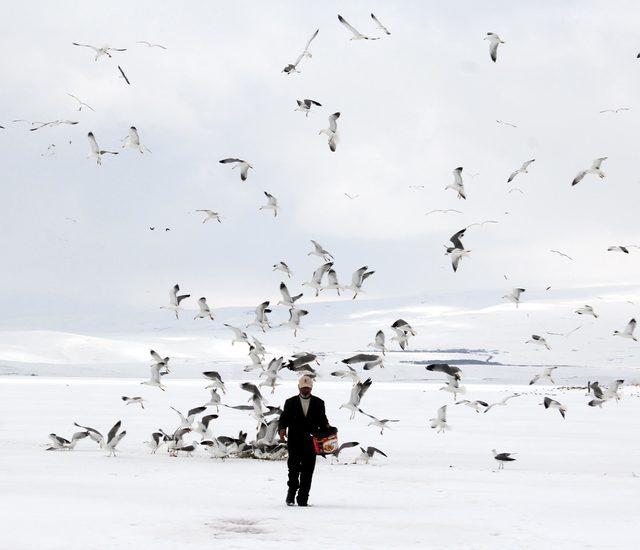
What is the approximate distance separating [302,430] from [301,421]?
11 cm

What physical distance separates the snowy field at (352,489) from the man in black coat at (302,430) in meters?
0.46

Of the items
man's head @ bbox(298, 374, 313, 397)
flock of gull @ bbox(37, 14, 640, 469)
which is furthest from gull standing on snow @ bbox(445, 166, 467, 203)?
man's head @ bbox(298, 374, 313, 397)

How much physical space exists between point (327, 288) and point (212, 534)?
12.9m

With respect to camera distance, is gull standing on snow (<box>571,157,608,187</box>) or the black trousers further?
gull standing on snow (<box>571,157,608,187</box>)

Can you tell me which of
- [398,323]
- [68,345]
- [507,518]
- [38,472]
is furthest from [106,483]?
[68,345]

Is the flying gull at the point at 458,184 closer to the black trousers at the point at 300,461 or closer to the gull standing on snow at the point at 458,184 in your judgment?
the gull standing on snow at the point at 458,184

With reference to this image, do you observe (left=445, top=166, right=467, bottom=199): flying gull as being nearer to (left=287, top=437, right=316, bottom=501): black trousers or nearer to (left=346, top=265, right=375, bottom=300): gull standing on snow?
(left=346, top=265, right=375, bottom=300): gull standing on snow

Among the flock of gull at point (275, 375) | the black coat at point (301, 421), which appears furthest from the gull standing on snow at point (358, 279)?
the black coat at point (301, 421)

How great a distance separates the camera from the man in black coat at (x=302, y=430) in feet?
44.5

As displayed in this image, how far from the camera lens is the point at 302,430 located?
13680mm

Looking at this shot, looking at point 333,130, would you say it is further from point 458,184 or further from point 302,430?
point 302,430

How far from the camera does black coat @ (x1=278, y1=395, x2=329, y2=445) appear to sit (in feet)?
44.8

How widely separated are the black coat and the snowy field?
3.00 feet

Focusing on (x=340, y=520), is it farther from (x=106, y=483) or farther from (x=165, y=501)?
(x=106, y=483)
